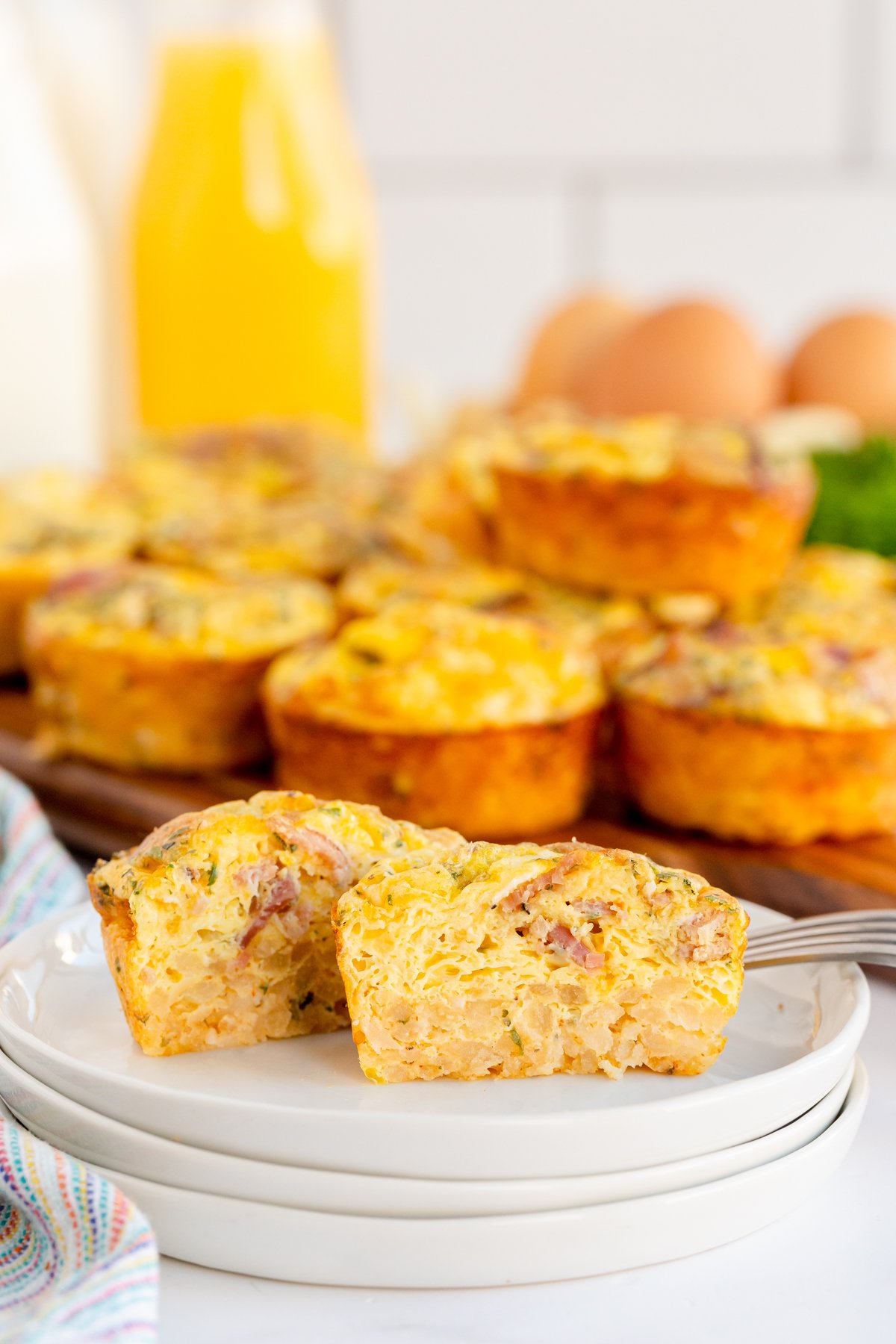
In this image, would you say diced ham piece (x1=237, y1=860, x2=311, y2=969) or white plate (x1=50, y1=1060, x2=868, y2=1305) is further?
diced ham piece (x1=237, y1=860, x2=311, y2=969)

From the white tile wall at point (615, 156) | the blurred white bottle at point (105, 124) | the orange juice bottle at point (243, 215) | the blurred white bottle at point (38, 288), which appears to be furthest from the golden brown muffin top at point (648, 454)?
the white tile wall at point (615, 156)

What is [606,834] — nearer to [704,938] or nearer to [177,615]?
[177,615]

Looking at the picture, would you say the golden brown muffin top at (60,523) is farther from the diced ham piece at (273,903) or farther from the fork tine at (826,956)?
the fork tine at (826,956)

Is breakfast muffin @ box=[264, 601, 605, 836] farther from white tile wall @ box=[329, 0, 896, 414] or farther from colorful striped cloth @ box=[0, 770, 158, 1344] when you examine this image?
white tile wall @ box=[329, 0, 896, 414]

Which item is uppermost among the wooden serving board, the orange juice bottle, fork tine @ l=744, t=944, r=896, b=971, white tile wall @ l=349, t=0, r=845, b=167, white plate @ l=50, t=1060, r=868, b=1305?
white tile wall @ l=349, t=0, r=845, b=167

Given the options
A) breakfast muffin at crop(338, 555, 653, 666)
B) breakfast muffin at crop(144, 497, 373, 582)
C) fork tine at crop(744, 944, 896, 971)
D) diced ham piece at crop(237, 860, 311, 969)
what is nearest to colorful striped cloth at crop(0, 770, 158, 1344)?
diced ham piece at crop(237, 860, 311, 969)

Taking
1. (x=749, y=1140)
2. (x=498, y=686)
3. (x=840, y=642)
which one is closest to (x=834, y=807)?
(x=840, y=642)
